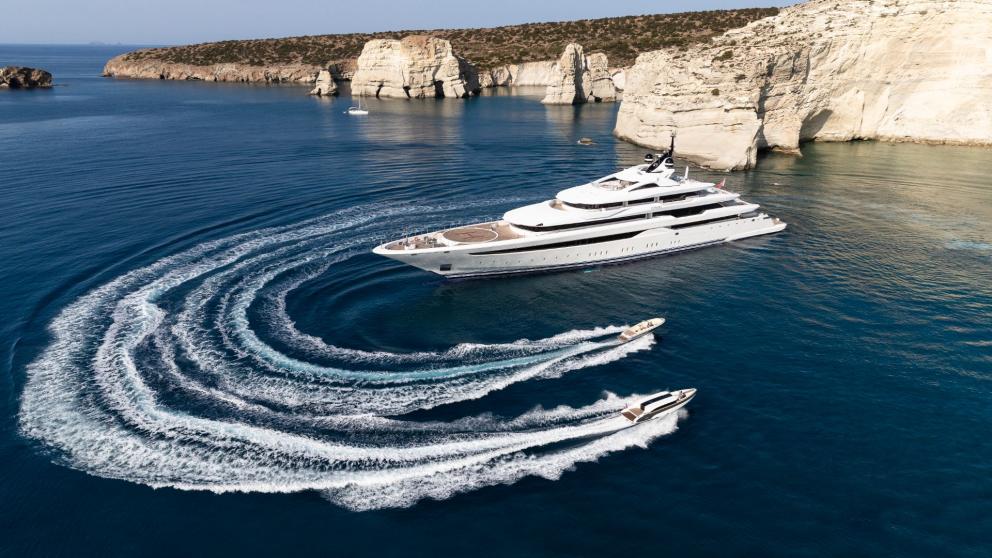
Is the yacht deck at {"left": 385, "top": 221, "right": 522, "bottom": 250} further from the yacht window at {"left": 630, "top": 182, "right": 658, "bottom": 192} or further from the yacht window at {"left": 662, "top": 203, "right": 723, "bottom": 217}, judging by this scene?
the yacht window at {"left": 662, "top": 203, "right": 723, "bottom": 217}

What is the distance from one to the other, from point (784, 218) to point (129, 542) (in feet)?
168

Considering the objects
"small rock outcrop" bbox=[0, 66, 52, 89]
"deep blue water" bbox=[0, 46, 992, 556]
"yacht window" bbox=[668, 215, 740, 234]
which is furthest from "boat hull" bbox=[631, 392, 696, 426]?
"small rock outcrop" bbox=[0, 66, 52, 89]

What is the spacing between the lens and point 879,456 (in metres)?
21.3

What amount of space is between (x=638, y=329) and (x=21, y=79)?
21445cm

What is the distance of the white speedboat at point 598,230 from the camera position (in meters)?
37.0

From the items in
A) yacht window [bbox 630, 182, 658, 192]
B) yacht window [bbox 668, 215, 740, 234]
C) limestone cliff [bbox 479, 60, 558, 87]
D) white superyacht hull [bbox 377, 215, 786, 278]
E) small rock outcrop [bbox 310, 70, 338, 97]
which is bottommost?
white superyacht hull [bbox 377, 215, 786, 278]

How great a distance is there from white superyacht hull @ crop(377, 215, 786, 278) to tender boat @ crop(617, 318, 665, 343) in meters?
10.4

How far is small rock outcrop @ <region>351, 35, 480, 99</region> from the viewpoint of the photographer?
150 meters

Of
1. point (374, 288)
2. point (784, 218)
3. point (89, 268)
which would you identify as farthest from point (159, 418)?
point (784, 218)

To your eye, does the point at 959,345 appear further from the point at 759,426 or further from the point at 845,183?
the point at 845,183

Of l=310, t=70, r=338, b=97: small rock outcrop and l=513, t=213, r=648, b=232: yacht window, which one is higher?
l=310, t=70, r=338, b=97: small rock outcrop

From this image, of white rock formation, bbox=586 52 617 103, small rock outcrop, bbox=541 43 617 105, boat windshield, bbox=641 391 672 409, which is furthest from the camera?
white rock formation, bbox=586 52 617 103

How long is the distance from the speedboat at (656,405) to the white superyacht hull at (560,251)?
53.6 feet

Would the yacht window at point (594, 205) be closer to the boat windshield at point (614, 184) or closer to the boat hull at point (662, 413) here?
the boat windshield at point (614, 184)
